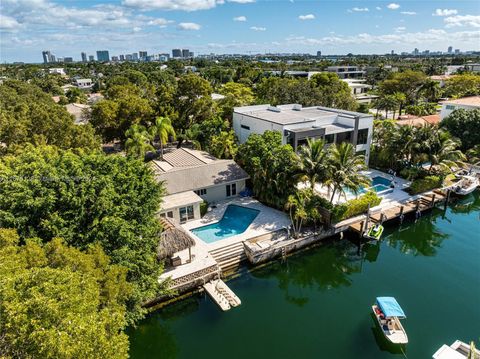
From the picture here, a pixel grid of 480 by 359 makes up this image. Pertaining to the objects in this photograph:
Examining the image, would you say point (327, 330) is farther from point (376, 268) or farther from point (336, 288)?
point (376, 268)

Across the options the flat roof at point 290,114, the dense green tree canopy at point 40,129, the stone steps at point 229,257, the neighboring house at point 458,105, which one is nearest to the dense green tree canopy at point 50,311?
the stone steps at point 229,257

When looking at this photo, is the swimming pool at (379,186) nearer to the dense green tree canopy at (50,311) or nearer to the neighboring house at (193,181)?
the neighboring house at (193,181)

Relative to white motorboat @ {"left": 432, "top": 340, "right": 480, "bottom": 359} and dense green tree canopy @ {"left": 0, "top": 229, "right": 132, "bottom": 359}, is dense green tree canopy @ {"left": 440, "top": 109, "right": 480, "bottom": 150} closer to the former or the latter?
white motorboat @ {"left": 432, "top": 340, "right": 480, "bottom": 359}

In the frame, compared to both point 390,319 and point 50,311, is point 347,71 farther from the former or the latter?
point 50,311

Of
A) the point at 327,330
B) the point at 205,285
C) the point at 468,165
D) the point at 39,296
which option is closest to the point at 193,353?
the point at 205,285

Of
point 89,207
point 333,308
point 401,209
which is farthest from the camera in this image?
point 401,209

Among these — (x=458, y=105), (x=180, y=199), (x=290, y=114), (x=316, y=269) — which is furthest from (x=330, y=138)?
(x=458, y=105)
